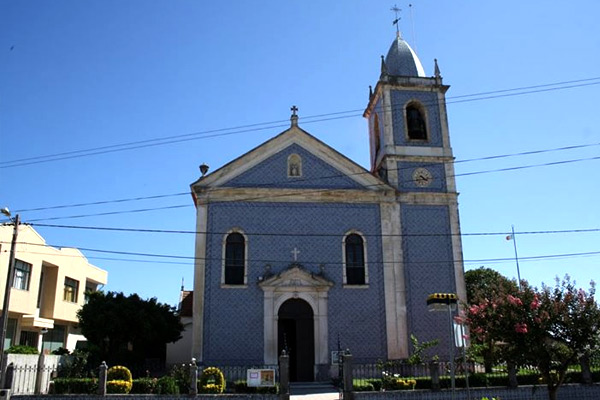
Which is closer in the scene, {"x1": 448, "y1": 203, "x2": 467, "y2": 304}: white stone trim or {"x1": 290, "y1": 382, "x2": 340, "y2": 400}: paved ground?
{"x1": 290, "y1": 382, "x2": 340, "y2": 400}: paved ground

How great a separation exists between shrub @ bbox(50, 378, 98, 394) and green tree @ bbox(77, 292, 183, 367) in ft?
14.4

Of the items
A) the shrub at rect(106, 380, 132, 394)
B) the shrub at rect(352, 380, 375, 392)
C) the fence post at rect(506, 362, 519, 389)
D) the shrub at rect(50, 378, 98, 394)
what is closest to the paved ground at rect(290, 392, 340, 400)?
the shrub at rect(352, 380, 375, 392)

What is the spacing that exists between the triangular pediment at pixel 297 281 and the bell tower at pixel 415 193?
9.88 ft

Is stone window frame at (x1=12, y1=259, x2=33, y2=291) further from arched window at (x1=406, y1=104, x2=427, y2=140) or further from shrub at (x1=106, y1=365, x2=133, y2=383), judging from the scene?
arched window at (x1=406, y1=104, x2=427, y2=140)

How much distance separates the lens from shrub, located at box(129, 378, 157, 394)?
1786 centimetres

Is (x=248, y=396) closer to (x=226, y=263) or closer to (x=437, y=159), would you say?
(x=226, y=263)

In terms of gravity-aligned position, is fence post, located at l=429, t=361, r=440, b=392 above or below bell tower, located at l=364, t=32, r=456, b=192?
below

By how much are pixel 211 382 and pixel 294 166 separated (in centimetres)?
1069

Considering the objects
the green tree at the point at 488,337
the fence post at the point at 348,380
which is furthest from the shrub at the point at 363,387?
the green tree at the point at 488,337

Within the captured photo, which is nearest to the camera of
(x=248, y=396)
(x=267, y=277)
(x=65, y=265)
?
(x=248, y=396)

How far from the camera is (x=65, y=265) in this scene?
125 ft

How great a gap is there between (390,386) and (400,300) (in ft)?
19.5

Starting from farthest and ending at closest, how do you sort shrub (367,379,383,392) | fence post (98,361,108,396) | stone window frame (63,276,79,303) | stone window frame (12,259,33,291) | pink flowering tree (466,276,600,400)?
1. stone window frame (63,276,79,303)
2. stone window frame (12,259,33,291)
3. shrub (367,379,383,392)
4. fence post (98,361,108,396)
5. pink flowering tree (466,276,600,400)

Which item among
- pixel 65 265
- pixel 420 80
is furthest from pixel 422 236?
pixel 65 265
